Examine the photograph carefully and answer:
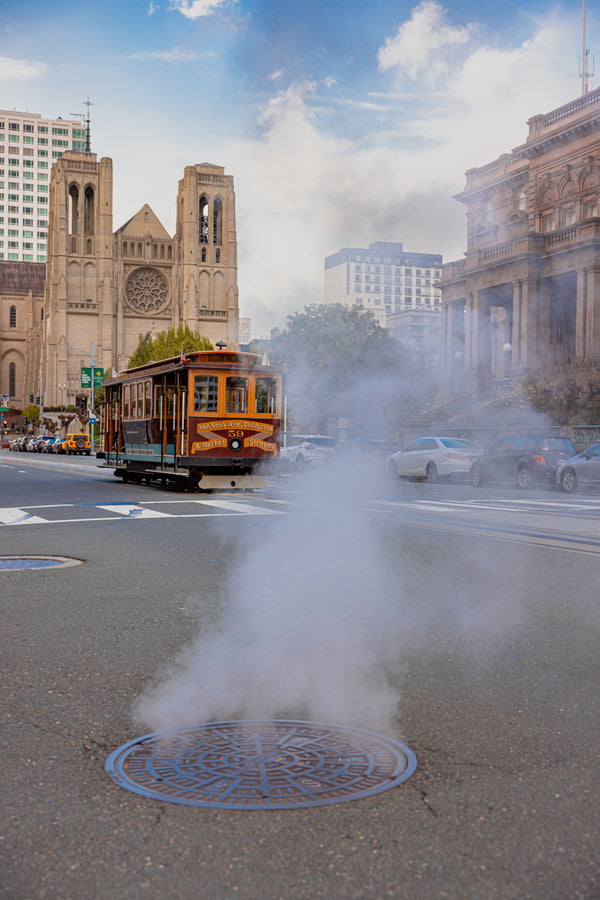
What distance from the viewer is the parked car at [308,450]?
1272 centimetres

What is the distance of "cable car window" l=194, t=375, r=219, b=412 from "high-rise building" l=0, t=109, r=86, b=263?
173 m

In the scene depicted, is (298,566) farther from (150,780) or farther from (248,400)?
(248,400)

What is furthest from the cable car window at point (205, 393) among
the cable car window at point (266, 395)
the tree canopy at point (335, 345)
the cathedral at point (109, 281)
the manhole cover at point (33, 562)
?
the cathedral at point (109, 281)

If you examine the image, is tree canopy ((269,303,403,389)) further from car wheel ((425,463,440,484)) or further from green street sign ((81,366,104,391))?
green street sign ((81,366,104,391))

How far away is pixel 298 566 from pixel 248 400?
10607 mm

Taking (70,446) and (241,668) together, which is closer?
(241,668)

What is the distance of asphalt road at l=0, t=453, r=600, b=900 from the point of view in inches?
107

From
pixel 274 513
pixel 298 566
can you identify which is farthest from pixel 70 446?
pixel 298 566

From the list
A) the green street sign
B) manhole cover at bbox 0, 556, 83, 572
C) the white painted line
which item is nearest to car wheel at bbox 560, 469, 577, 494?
the white painted line

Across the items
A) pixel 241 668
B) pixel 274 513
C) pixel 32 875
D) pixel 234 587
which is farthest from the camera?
pixel 274 513

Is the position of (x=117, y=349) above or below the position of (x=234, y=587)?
above

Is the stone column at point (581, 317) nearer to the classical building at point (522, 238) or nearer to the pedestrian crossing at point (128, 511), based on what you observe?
the classical building at point (522, 238)

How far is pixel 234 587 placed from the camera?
26.1ft

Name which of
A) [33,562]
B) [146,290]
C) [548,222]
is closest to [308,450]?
[33,562]
